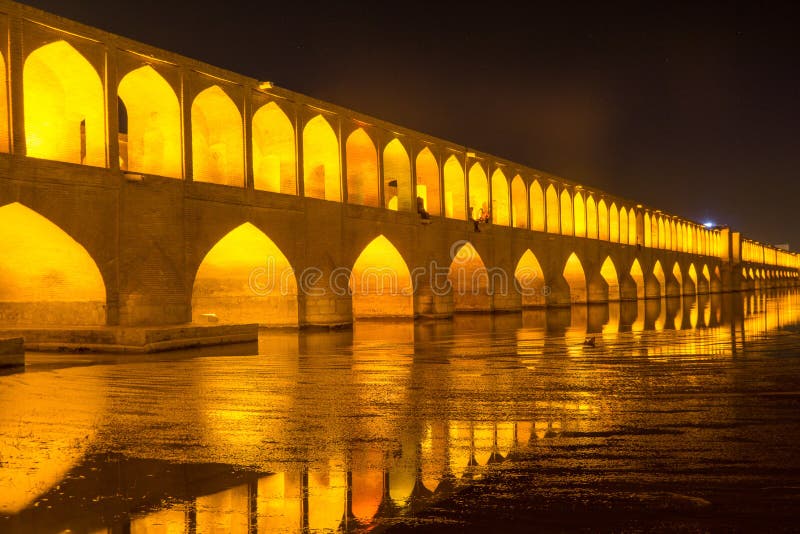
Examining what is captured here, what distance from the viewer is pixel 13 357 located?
8.35 meters

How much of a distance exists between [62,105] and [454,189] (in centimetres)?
1219

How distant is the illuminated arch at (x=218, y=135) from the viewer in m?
14.8

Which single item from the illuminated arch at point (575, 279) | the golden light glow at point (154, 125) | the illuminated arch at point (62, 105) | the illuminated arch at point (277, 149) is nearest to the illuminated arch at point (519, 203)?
the illuminated arch at point (575, 279)

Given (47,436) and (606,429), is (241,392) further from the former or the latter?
(606,429)

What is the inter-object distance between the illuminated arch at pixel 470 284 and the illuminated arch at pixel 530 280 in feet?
10.6

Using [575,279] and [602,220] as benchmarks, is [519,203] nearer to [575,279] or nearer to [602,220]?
[575,279]

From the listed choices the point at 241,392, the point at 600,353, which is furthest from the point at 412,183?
the point at 241,392

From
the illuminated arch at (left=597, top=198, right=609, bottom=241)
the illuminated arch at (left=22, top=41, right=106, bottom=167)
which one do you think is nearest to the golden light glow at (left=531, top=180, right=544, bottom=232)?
the illuminated arch at (left=597, top=198, right=609, bottom=241)

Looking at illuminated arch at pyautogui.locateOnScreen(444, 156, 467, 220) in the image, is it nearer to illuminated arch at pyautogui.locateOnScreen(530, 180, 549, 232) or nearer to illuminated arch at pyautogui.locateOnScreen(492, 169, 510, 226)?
illuminated arch at pyautogui.locateOnScreen(492, 169, 510, 226)

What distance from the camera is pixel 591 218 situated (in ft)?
104

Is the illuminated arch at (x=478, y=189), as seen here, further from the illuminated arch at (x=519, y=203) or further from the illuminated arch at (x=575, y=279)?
the illuminated arch at (x=575, y=279)

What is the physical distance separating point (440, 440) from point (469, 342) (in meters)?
7.67

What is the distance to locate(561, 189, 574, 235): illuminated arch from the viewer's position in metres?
29.4

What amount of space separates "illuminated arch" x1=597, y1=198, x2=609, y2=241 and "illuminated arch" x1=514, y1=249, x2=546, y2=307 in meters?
6.95
